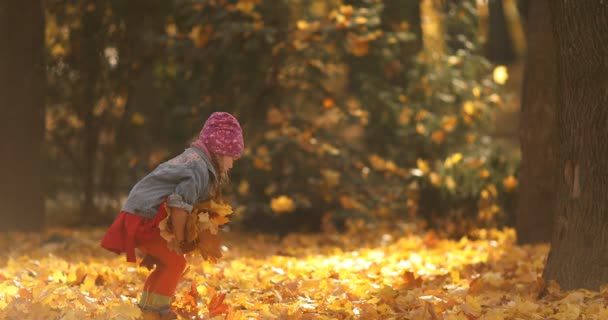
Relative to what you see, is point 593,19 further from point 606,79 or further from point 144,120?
point 144,120

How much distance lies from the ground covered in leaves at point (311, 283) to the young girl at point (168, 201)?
0.22m

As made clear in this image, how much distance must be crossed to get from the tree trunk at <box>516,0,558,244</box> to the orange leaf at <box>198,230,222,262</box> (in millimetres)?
3879

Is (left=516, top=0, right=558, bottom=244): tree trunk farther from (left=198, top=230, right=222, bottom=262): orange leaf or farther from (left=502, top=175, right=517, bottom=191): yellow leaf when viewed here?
(left=198, top=230, right=222, bottom=262): orange leaf

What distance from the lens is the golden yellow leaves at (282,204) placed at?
884cm

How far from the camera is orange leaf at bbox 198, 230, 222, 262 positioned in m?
4.45

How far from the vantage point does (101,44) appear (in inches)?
400

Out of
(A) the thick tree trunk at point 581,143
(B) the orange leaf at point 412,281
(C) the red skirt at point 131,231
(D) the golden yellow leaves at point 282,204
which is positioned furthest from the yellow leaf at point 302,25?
(C) the red skirt at point 131,231

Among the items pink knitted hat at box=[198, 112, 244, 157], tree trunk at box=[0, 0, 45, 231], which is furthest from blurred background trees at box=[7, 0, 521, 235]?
pink knitted hat at box=[198, 112, 244, 157]

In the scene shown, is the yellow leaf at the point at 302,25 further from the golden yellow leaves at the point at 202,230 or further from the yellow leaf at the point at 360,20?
the golden yellow leaves at the point at 202,230

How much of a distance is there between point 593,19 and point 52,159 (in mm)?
7585

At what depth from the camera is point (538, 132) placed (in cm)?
762

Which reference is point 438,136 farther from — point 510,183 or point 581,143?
point 581,143

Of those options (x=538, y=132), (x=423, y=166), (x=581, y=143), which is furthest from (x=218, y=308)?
(x=423, y=166)

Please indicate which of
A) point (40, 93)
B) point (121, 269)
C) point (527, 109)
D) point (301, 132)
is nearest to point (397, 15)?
point (301, 132)
